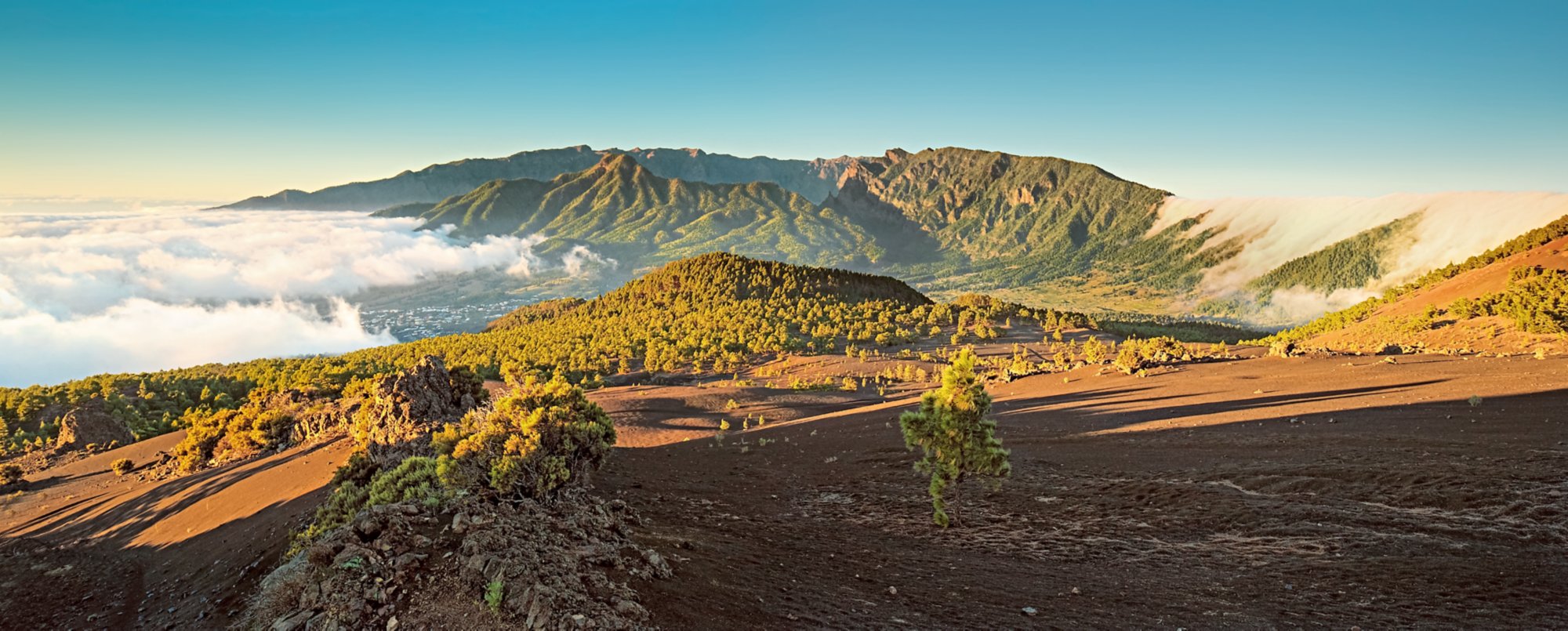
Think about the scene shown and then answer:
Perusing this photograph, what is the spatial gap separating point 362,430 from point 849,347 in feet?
199

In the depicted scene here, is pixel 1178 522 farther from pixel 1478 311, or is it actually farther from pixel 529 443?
pixel 1478 311

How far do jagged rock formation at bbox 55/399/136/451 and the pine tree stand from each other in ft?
229

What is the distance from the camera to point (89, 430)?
5716 centimetres

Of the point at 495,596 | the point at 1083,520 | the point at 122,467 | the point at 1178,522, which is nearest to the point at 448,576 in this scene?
the point at 495,596

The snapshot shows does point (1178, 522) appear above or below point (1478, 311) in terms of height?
below

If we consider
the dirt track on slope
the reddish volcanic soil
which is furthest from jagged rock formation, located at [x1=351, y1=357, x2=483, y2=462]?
the dirt track on slope

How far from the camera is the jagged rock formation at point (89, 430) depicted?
55.8m

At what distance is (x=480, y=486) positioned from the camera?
16.1 meters

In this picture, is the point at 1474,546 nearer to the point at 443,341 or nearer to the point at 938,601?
the point at 938,601

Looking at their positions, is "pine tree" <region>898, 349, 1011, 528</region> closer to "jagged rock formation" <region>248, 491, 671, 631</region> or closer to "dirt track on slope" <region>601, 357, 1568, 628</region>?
"dirt track on slope" <region>601, 357, 1568, 628</region>

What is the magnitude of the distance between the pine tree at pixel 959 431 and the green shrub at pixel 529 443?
28.4ft

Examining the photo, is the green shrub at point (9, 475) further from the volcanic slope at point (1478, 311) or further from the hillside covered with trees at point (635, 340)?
the volcanic slope at point (1478, 311)

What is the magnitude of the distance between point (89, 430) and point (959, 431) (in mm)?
73861

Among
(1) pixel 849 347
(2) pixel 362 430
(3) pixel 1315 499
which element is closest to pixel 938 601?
(3) pixel 1315 499
